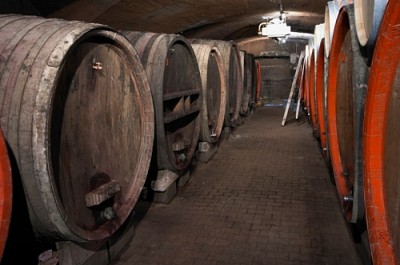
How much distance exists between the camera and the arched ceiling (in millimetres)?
5121

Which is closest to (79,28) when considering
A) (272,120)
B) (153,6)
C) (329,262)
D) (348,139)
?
(348,139)

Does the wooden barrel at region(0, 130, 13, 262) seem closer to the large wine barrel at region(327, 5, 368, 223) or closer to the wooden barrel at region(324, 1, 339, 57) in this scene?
the large wine barrel at region(327, 5, 368, 223)

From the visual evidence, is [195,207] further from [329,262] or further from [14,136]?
[14,136]

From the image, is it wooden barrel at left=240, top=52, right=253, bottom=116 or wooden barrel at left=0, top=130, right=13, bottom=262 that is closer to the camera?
wooden barrel at left=0, top=130, right=13, bottom=262

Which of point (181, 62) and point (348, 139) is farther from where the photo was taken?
point (181, 62)

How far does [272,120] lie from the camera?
9.21m

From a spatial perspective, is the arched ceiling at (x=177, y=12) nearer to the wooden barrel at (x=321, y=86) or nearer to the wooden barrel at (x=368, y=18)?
the wooden barrel at (x=321, y=86)

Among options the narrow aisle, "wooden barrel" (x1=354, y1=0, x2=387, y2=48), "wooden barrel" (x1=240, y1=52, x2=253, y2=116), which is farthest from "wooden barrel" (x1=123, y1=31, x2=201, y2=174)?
"wooden barrel" (x1=240, y1=52, x2=253, y2=116)

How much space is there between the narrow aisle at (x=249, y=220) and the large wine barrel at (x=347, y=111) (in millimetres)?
559

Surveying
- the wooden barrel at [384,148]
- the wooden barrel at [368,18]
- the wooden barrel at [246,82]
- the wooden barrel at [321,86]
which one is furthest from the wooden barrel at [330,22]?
the wooden barrel at [246,82]

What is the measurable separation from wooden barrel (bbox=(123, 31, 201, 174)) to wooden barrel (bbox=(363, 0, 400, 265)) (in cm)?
191

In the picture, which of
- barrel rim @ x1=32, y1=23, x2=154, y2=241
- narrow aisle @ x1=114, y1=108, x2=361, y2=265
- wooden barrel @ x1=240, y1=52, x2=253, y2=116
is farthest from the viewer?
wooden barrel @ x1=240, y1=52, x2=253, y2=116

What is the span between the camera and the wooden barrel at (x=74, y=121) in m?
1.55

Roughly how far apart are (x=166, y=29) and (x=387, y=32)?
8.68 meters
